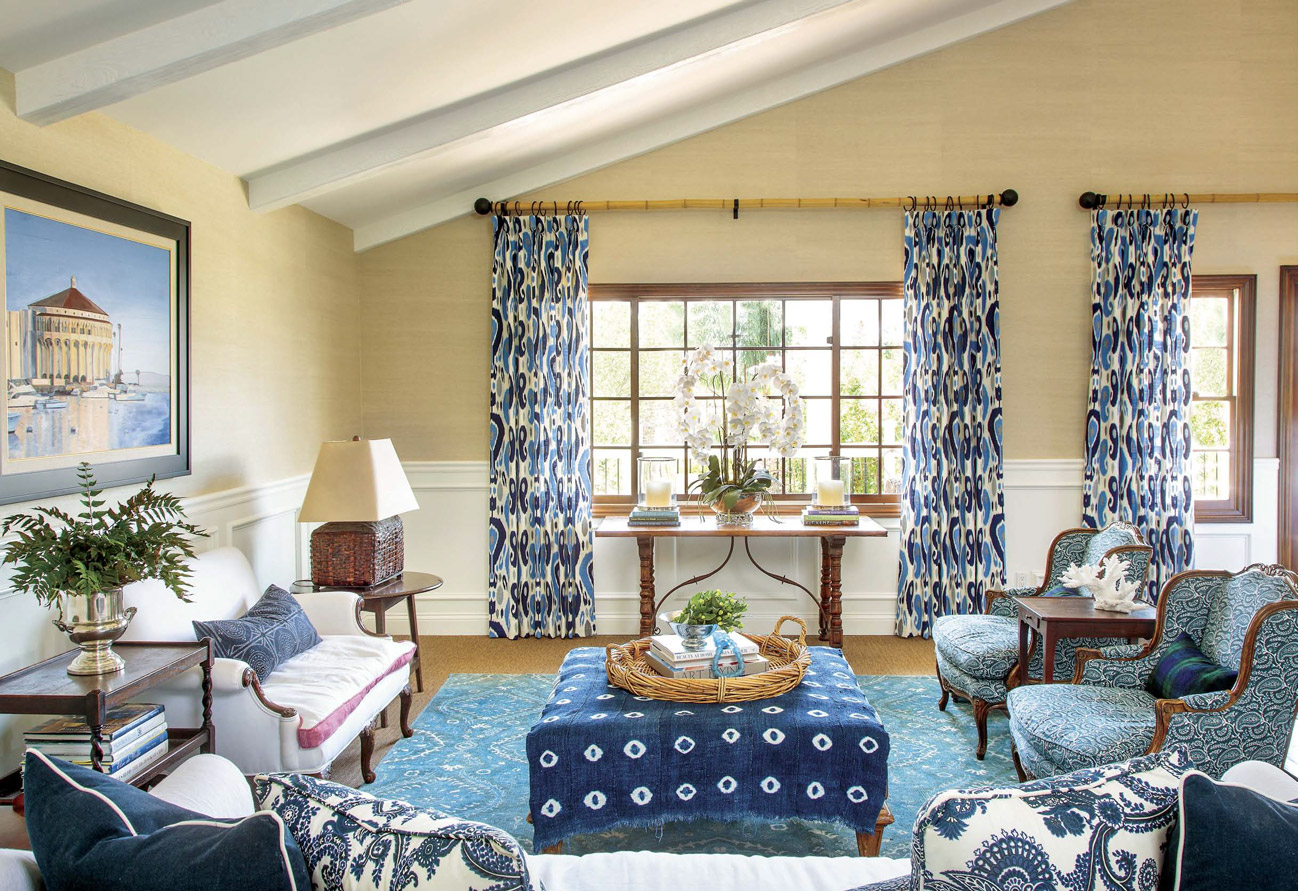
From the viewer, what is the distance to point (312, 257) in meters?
4.66

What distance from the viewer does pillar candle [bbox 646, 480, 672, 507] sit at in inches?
190

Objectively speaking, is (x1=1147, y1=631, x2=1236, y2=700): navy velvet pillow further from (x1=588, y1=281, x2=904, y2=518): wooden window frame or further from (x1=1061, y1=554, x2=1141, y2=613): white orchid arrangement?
(x1=588, y1=281, x2=904, y2=518): wooden window frame

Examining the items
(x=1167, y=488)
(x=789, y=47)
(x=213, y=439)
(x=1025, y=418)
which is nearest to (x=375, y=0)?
(x=213, y=439)

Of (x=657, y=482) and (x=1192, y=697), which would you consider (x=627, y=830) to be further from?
(x=657, y=482)

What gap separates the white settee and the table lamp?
0.35 m

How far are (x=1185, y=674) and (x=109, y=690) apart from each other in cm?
313

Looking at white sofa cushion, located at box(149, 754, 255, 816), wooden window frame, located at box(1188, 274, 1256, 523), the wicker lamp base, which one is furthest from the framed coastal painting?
wooden window frame, located at box(1188, 274, 1256, 523)

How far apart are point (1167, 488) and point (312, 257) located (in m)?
4.90

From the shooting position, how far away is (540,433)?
5.14 metres

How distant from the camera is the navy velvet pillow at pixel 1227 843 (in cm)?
118

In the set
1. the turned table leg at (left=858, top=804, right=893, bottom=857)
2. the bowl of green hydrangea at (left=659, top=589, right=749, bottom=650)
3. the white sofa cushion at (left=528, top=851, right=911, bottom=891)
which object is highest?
the bowl of green hydrangea at (left=659, top=589, right=749, bottom=650)

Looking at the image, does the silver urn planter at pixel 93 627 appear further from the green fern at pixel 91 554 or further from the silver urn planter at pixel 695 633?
the silver urn planter at pixel 695 633

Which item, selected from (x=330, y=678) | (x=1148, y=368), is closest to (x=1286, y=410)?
(x=1148, y=368)

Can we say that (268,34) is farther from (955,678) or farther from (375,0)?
(955,678)
